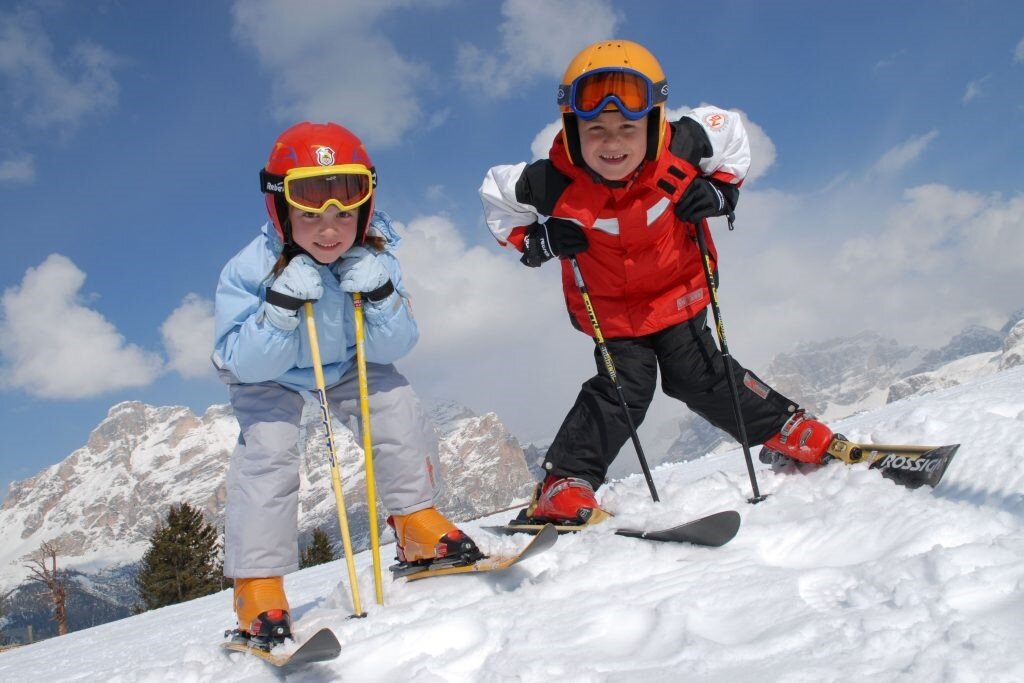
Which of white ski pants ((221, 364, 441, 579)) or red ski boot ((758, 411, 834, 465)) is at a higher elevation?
white ski pants ((221, 364, 441, 579))

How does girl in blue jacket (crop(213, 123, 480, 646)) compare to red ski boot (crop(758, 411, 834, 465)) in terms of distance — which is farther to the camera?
red ski boot (crop(758, 411, 834, 465))

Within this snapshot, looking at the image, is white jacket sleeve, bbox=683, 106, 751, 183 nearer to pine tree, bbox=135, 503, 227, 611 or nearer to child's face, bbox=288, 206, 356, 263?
child's face, bbox=288, 206, 356, 263

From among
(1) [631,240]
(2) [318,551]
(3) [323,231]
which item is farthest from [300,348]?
(2) [318,551]

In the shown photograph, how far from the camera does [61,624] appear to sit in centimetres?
2839

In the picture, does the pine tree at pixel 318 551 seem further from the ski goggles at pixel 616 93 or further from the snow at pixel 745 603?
the ski goggles at pixel 616 93

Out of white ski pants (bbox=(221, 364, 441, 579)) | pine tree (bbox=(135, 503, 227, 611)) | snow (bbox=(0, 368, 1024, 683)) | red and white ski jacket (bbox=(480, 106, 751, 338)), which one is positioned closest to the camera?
snow (bbox=(0, 368, 1024, 683))

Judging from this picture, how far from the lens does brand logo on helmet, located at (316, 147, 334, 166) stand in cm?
325

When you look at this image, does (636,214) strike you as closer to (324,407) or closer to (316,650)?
(324,407)

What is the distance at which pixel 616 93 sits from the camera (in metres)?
3.48

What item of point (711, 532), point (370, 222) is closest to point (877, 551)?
point (711, 532)

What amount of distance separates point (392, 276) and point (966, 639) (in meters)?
2.75

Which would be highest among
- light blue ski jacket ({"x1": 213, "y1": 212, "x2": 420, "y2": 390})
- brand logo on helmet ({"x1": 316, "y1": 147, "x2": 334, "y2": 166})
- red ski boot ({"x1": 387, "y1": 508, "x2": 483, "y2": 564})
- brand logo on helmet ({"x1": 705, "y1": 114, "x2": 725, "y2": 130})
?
brand logo on helmet ({"x1": 705, "y1": 114, "x2": 725, "y2": 130})

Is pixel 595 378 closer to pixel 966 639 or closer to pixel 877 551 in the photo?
pixel 877 551

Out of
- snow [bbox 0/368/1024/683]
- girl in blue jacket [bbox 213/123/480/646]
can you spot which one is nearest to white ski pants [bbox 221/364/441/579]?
girl in blue jacket [bbox 213/123/480/646]
